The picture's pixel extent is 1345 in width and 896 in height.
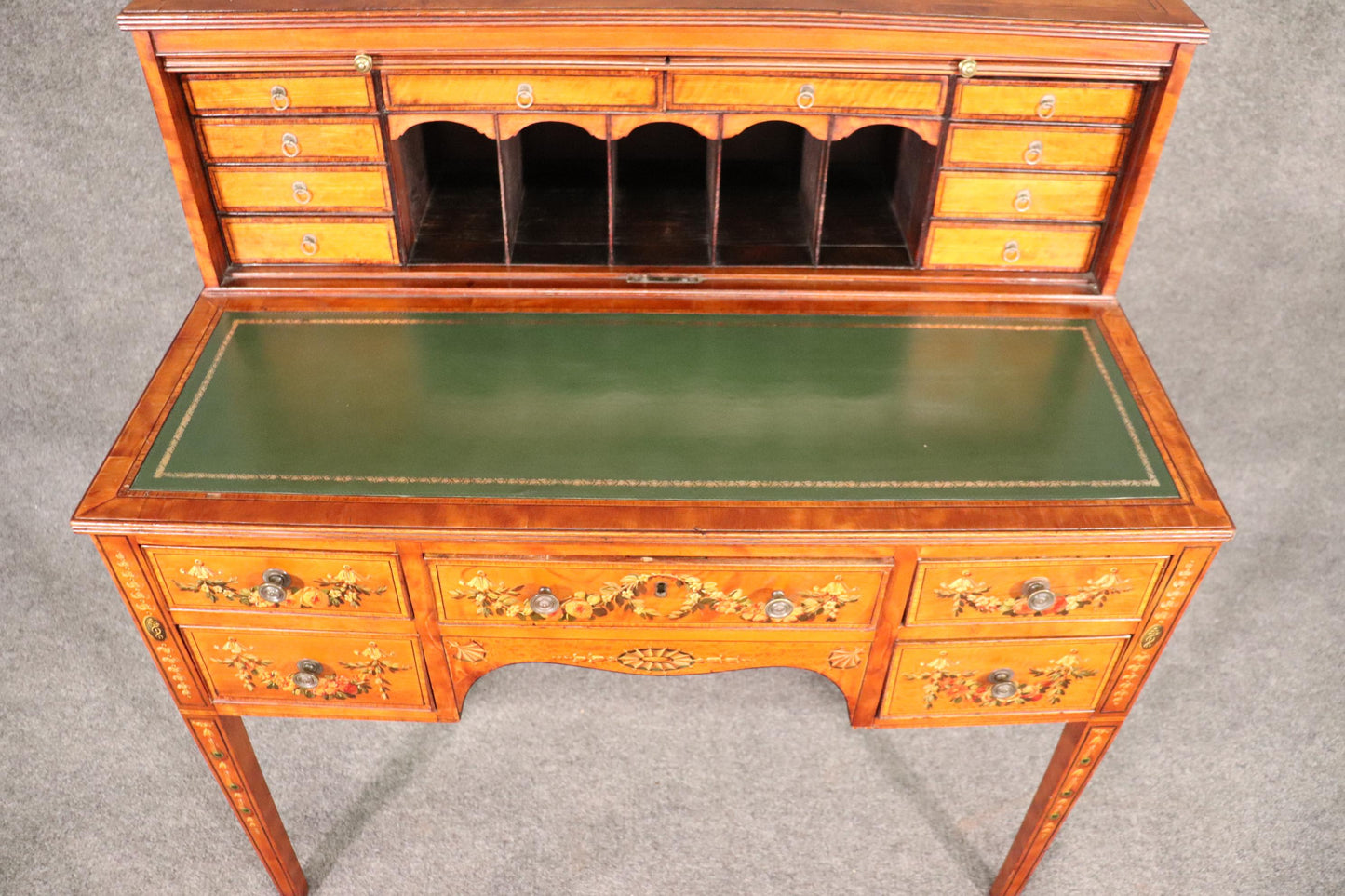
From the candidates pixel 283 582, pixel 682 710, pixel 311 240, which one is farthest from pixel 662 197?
pixel 682 710

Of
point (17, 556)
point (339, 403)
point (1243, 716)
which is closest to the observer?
point (339, 403)

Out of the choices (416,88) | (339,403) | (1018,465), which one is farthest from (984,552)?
(416,88)

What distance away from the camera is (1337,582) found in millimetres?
3146

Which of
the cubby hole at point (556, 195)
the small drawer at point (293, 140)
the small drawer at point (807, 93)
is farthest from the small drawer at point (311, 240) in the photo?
the small drawer at point (807, 93)

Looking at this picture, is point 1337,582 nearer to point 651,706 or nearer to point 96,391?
point 651,706

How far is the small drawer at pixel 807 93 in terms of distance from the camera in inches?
75.7

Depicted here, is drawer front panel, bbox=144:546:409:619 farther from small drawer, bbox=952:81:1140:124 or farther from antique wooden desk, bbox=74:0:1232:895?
small drawer, bbox=952:81:1140:124

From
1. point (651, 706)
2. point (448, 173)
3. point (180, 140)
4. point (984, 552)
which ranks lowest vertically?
point (651, 706)

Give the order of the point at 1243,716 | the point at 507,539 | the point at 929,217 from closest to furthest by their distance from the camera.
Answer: the point at 507,539, the point at 929,217, the point at 1243,716

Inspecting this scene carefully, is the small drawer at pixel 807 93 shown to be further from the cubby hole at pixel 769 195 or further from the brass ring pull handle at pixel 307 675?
the brass ring pull handle at pixel 307 675

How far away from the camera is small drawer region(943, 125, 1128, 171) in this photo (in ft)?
6.53

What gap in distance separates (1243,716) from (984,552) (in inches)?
61.1

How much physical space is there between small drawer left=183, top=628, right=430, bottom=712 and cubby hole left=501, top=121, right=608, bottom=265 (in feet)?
2.52

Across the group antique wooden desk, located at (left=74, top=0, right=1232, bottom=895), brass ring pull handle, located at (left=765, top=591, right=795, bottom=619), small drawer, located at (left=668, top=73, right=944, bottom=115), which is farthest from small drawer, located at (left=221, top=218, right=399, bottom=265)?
brass ring pull handle, located at (left=765, top=591, right=795, bottom=619)
